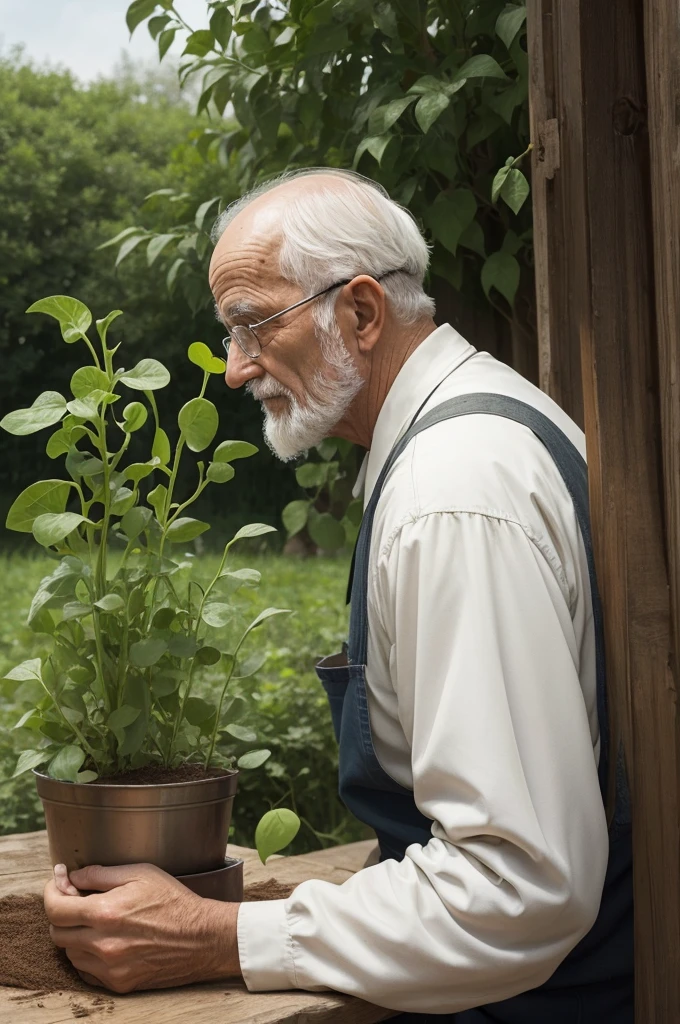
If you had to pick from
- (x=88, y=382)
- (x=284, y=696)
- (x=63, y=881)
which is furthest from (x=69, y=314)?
(x=284, y=696)

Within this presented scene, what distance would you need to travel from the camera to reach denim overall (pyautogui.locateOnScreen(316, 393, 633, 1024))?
1.28 metres

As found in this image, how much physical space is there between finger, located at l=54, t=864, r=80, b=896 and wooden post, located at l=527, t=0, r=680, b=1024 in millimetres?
641

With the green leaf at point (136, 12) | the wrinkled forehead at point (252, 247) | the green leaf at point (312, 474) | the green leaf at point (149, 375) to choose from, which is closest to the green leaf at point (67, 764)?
the green leaf at point (149, 375)

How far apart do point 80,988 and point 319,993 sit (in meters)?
0.26

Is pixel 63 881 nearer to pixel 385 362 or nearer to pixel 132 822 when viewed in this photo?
pixel 132 822

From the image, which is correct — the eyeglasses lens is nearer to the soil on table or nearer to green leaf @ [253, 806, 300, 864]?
green leaf @ [253, 806, 300, 864]

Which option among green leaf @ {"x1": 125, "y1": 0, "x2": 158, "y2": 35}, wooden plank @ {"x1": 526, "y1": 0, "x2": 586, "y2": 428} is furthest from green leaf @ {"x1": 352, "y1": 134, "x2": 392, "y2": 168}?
green leaf @ {"x1": 125, "y1": 0, "x2": 158, "y2": 35}

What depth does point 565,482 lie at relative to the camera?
4.28 feet

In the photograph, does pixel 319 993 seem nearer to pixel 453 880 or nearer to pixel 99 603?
pixel 453 880

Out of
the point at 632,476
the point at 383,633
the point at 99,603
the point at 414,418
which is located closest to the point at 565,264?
the point at 414,418

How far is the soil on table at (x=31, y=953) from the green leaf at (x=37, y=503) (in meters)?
0.49

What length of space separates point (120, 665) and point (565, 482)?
58cm

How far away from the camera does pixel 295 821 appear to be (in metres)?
1.32

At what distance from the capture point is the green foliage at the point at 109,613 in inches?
49.7
